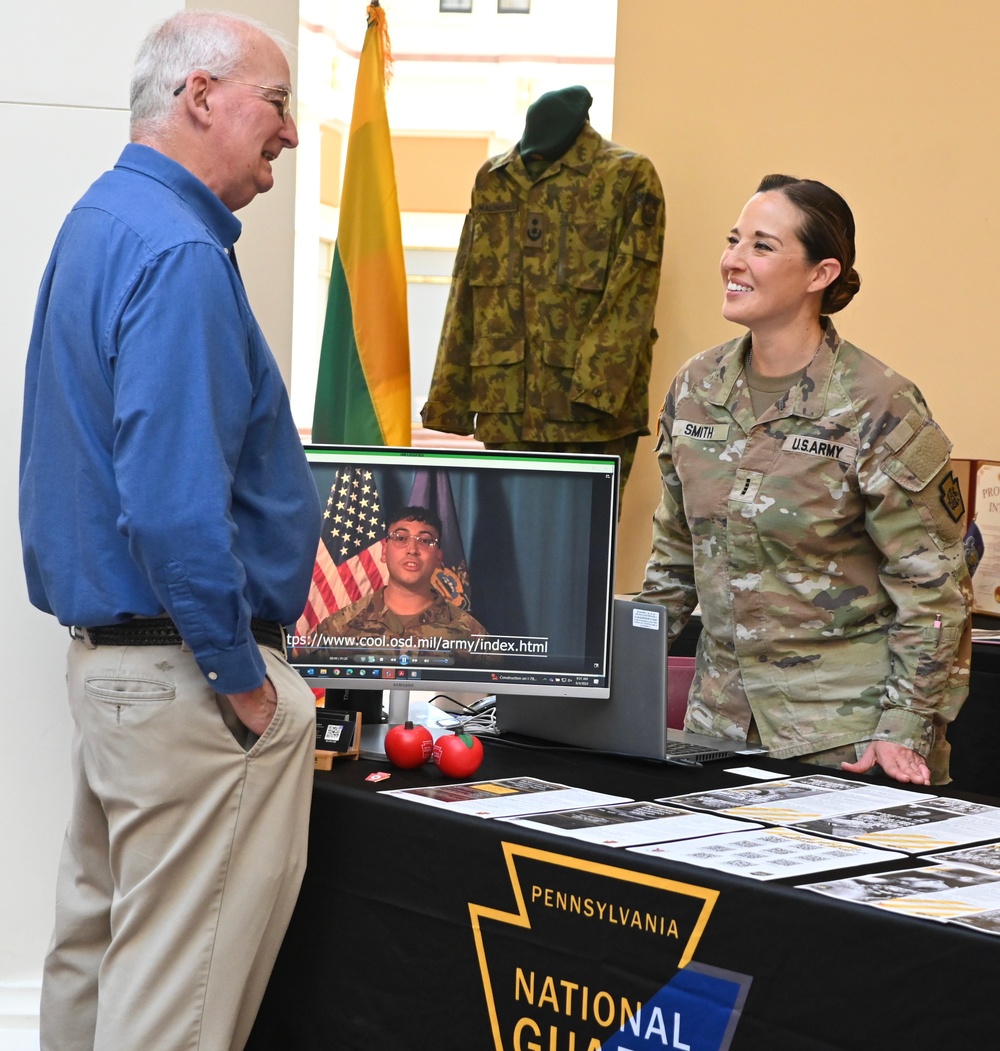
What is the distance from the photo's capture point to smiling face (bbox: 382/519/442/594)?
2.09 metres

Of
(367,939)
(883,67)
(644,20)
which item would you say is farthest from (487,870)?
(644,20)

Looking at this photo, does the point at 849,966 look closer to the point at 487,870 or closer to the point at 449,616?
the point at 487,870

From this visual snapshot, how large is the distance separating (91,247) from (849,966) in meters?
1.14

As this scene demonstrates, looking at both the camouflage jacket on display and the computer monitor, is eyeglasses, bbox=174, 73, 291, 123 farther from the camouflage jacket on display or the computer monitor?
the camouflage jacket on display

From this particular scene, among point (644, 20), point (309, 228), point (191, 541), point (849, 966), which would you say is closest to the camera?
point (849, 966)

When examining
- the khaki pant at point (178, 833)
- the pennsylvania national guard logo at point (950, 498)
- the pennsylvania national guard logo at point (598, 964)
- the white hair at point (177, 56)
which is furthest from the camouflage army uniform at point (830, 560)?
the white hair at point (177, 56)

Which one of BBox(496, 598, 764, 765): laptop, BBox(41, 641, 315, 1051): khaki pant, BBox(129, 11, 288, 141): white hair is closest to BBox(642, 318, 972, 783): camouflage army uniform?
BBox(496, 598, 764, 765): laptop

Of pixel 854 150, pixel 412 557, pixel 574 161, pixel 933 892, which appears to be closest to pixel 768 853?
pixel 933 892

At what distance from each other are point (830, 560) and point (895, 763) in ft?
1.06

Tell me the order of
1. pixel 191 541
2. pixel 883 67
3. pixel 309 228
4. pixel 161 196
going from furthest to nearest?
pixel 309 228, pixel 883 67, pixel 161 196, pixel 191 541

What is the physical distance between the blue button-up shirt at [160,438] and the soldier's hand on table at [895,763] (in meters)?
0.90

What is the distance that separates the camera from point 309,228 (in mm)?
7352

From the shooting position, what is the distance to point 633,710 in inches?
79.7

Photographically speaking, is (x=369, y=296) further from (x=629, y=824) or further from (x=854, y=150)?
(x=629, y=824)
